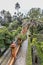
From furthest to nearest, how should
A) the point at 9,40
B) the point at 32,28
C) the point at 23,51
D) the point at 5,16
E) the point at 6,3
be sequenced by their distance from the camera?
the point at 6,3
the point at 5,16
the point at 32,28
the point at 9,40
the point at 23,51

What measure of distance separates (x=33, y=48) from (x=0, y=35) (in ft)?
8.08

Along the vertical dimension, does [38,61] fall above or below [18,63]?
below

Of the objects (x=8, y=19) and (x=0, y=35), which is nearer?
(x=0, y=35)

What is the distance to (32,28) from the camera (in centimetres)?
2075

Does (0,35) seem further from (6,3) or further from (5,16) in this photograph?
(6,3)

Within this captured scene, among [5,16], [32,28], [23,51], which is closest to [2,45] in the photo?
[23,51]

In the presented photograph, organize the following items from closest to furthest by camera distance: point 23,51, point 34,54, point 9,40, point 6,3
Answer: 1. point 23,51
2. point 34,54
3. point 9,40
4. point 6,3

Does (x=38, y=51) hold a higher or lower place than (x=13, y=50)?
lower

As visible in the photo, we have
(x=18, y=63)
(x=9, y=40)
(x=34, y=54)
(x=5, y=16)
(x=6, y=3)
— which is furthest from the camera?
(x=6, y=3)

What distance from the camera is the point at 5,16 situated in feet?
131

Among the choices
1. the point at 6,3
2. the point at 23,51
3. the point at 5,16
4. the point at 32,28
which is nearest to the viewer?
the point at 23,51

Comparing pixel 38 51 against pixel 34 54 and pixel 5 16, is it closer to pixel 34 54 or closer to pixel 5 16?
pixel 34 54

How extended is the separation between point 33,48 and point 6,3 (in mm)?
63647

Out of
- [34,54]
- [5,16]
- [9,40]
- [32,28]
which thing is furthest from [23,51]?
[5,16]
